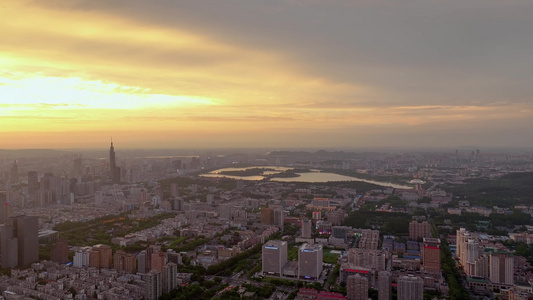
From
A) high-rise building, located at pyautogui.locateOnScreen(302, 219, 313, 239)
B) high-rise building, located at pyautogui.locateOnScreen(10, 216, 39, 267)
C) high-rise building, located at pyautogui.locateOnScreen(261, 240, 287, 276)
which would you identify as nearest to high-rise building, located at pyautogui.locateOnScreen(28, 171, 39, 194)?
high-rise building, located at pyautogui.locateOnScreen(10, 216, 39, 267)

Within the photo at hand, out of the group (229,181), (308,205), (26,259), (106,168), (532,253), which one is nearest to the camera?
(26,259)

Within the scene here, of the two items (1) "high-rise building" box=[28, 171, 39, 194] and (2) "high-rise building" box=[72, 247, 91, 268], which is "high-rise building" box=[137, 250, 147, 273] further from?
(1) "high-rise building" box=[28, 171, 39, 194]

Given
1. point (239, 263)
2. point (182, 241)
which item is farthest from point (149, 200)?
point (239, 263)

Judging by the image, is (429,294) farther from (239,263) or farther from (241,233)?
(241,233)

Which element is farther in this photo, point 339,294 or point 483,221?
point 483,221

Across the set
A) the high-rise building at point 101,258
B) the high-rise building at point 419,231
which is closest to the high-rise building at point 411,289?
the high-rise building at point 419,231

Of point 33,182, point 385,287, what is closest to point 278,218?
point 385,287

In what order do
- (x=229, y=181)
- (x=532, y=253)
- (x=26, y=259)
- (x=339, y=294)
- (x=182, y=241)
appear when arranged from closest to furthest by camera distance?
(x=339, y=294) < (x=26, y=259) < (x=532, y=253) < (x=182, y=241) < (x=229, y=181)
